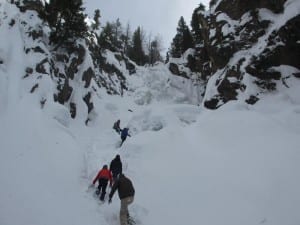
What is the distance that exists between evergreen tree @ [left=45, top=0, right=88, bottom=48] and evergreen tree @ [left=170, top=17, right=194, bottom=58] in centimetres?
2098

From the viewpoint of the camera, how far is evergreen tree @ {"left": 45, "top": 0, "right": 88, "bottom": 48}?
2389 cm

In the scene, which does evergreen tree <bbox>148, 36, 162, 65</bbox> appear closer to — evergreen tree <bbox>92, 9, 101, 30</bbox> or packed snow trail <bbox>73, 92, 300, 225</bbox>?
evergreen tree <bbox>92, 9, 101, 30</bbox>

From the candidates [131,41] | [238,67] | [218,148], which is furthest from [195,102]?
[131,41]

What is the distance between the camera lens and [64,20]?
25.1 meters

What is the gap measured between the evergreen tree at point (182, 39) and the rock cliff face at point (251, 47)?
17526 millimetres

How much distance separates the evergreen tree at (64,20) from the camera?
23891 millimetres

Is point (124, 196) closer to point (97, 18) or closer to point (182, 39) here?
point (182, 39)

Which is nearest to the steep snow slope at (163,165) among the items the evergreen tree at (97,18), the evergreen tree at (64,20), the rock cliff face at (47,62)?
the rock cliff face at (47,62)

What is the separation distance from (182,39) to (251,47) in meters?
25.7

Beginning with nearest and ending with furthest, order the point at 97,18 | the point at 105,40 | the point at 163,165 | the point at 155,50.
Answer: the point at 163,165, the point at 105,40, the point at 97,18, the point at 155,50

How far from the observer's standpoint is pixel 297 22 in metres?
15.9

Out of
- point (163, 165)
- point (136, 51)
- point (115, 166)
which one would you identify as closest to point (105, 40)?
point (136, 51)

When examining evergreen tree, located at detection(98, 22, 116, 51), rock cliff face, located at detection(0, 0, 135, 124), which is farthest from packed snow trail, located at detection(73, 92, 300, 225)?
evergreen tree, located at detection(98, 22, 116, 51)

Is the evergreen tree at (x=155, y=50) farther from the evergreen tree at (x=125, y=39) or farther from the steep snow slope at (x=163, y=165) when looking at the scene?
the steep snow slope at (x=163, y=165)
